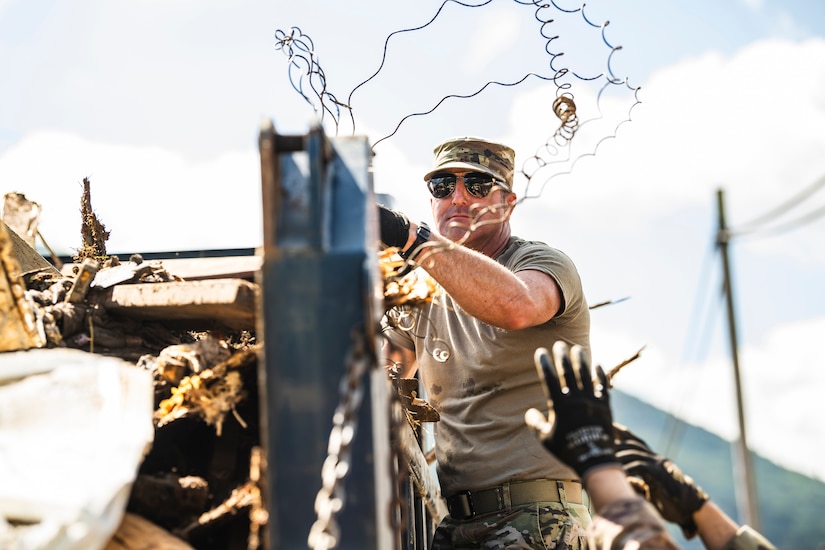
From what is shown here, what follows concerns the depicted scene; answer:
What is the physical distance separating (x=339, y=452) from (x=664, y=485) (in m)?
1.17

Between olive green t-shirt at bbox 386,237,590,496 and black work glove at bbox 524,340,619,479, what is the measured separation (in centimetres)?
143

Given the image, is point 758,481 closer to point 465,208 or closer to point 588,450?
point 465,208

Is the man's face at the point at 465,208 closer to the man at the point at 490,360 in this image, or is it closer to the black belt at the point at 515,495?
the man at the point at 490,360

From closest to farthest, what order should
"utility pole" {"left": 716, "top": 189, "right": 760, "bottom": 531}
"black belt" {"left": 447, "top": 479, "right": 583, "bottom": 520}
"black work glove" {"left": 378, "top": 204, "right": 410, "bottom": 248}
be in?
"black work glove" {"left": 378, "top": 204, "right": 410, "bottom": 248} → "black belt" {"left": 447, "top": 479, "right": 583, "bottom": 520} → "utility pole" {"left": 716, "top": 189, "right": 760, "bottom": 531}

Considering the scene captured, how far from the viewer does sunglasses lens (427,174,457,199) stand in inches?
186

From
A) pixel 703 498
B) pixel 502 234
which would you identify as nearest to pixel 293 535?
pixel 703 498

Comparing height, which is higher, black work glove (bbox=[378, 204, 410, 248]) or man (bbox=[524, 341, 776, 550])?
black work glove (bbox=[378, 204, 410, 248])

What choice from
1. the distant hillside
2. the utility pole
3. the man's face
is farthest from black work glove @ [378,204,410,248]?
the distant hillside

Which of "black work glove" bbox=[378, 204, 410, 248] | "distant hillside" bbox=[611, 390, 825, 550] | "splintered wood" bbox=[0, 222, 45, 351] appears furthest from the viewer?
"distant hillside" bbox=[611, 390, 825, 550]

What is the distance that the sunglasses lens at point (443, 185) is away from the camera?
15.5 feet

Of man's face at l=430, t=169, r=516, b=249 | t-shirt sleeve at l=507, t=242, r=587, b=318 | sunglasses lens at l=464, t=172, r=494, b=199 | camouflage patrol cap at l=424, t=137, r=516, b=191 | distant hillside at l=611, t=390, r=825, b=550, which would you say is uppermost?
camouflage patrol cap at l=424, t=137, r=516, b=191

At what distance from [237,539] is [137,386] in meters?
0.55

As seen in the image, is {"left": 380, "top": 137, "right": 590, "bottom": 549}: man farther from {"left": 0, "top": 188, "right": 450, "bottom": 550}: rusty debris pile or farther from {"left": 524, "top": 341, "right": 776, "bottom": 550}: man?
{"left": 524, "top": 341, "right": 776, "bottom": 550}: man

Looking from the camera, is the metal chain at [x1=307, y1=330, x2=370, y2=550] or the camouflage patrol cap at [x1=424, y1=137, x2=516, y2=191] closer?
the metal chain at [x1=307, y1=330, x2=370, y2=550]
